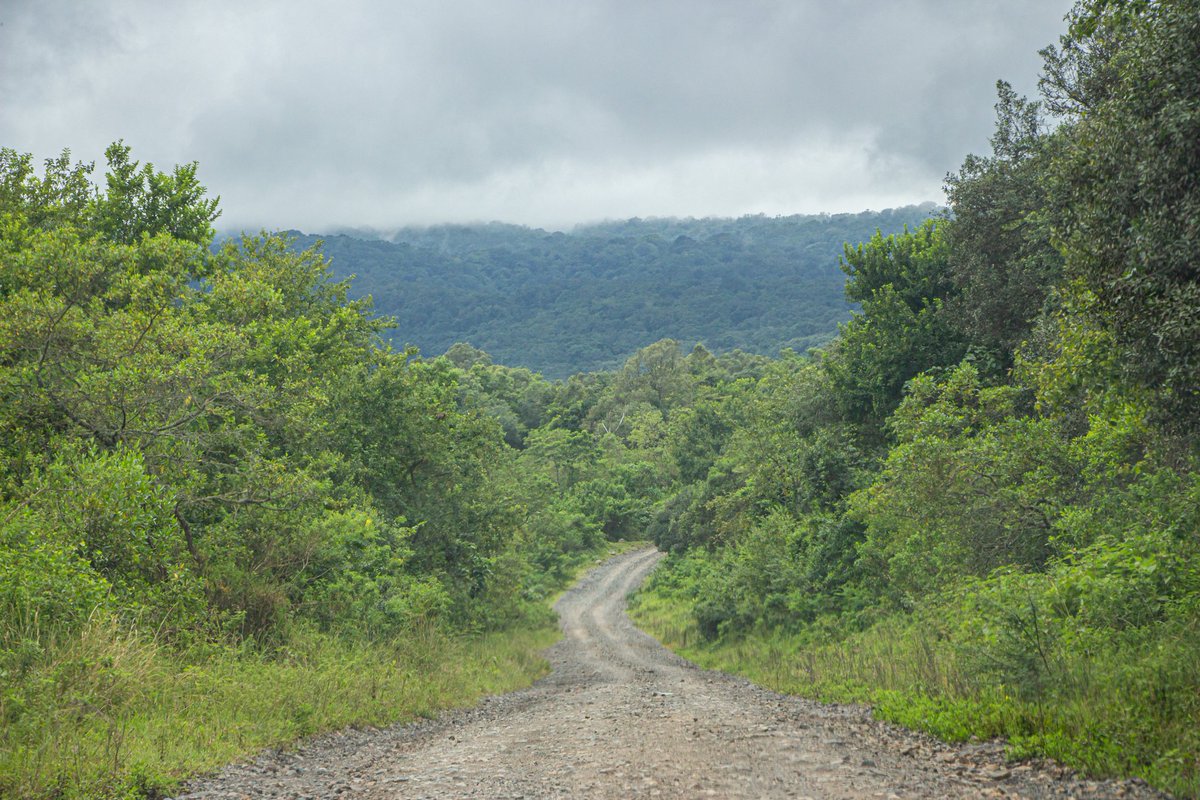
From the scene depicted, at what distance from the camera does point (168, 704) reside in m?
10.2

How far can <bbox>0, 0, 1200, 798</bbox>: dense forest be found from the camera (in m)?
8.70

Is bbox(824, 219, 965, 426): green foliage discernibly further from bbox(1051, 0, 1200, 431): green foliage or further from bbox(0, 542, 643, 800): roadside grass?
bbox(0, 542, 643, 800): roadside grass

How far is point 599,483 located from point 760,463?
3902 cm

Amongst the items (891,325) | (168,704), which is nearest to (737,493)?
(891,325)

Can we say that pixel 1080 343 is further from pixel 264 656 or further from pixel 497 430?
pixel 497 430

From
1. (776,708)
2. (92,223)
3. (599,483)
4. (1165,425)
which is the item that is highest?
(92,223)

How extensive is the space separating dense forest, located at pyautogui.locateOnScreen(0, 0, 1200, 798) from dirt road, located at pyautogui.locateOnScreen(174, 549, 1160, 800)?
597 millimetres

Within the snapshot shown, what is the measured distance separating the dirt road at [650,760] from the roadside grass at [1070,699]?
32 centimetres

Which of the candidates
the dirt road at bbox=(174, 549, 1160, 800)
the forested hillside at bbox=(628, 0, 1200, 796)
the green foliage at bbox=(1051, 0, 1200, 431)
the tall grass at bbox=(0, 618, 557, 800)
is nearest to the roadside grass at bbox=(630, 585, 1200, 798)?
the forested hillside at bbox=(628, 0, 1200, 796)

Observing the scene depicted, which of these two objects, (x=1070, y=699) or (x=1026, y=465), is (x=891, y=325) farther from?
(x=1070, y=699)

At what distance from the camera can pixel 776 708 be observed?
13.4 metres

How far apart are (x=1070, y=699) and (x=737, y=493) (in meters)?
27.9

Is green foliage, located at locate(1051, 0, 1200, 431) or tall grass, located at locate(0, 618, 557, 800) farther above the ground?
green foliage, located at locate(1051, 0, 1200, 431)

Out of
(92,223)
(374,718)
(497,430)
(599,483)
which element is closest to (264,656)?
(374,718)
